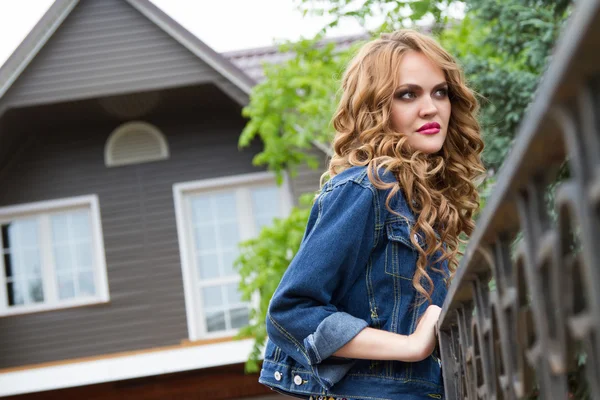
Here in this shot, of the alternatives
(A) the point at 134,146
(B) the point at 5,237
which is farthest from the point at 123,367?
(A) the point at 134,146

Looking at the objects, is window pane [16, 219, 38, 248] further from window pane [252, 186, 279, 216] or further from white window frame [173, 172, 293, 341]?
window pane [252, 186, 279, 216]

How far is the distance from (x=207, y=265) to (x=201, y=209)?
875 millimetres

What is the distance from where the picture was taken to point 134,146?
14.4 m

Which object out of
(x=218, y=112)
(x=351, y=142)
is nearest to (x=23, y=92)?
(x=218, y=112)

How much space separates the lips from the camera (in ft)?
7.52

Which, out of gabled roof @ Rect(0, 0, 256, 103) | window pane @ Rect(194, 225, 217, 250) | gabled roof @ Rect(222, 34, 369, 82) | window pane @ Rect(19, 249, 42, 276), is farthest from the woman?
window pane @ Rect(19, 249, 42, 276)

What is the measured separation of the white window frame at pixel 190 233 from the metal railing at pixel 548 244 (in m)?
12.3

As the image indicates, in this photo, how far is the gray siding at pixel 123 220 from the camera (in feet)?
46.4

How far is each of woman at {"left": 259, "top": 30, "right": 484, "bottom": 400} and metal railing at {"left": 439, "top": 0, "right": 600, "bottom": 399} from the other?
36cm

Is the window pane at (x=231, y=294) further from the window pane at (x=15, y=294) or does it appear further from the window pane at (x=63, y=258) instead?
the window pane at (x=15, y=294)

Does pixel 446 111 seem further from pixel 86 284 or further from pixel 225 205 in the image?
pixel 86 284

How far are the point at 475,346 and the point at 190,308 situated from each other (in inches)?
487

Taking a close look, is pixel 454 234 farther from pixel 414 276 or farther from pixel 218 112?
pixel 218 112

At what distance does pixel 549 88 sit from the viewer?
34.2 inches
